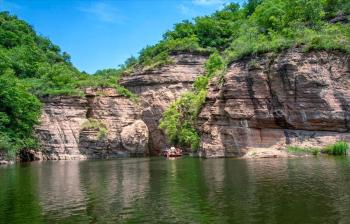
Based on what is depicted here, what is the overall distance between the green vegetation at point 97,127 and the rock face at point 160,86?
306 inches

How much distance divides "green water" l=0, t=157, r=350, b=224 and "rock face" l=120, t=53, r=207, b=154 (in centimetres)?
4258

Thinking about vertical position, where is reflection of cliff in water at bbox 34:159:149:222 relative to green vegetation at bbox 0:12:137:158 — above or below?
below

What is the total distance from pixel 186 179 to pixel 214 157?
2146 cm

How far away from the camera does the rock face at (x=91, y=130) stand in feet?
210

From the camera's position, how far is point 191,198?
1983cm

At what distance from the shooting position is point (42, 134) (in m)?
63.9

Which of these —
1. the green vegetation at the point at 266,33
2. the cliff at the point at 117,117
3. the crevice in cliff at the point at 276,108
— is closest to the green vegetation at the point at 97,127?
the cliff at the point at 117,117

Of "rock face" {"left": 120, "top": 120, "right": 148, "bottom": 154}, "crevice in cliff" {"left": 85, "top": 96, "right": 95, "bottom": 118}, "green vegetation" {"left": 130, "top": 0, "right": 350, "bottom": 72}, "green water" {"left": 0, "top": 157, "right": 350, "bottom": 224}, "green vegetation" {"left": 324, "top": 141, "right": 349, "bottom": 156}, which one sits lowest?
"green water" {"left": 0, "top": 157, "right": 350, "bottom": 224}

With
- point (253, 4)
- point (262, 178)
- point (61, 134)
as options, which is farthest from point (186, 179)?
point (253, 4)

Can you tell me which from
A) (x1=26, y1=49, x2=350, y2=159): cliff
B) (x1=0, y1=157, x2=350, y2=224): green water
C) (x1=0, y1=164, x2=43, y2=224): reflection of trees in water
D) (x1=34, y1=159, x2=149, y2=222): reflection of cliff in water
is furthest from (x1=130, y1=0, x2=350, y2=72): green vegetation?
(x1=0, y1=164, x2=43, y2=224): reflection of trees in water

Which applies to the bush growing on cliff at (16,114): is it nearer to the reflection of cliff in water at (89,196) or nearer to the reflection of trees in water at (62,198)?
the reflection of cliff in water at (89,196)

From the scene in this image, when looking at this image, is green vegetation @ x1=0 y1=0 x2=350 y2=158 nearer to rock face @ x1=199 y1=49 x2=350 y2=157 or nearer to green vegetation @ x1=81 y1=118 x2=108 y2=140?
rock face @ x1=199 y1=49 x2=350 y2=157

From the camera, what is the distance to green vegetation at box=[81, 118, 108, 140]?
2608 inches

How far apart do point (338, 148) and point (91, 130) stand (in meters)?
37.1
